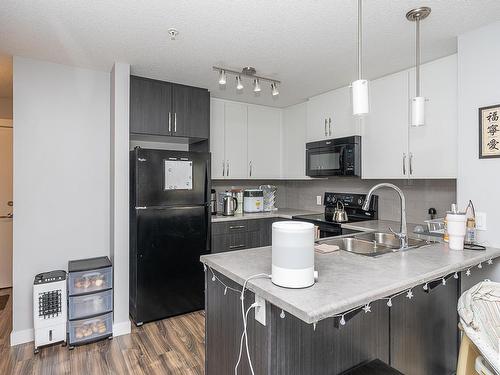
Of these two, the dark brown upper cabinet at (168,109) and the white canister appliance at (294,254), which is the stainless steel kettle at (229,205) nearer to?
the dark brown upper cabinet at (168,109)

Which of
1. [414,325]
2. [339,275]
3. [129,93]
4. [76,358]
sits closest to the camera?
[339,275]

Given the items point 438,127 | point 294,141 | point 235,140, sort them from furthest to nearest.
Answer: point 294,141, point 235,140, point 438,127

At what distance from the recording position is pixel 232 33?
200 cm

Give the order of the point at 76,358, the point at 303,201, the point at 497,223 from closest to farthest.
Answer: the point at 497,223 < the point at 76,358 < the point at 303,201

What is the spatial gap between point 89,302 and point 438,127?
125 inches

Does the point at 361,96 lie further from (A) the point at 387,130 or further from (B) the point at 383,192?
(B) the point at 383,192

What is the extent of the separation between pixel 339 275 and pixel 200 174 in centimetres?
193

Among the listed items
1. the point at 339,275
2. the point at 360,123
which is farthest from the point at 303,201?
the point at 339,275

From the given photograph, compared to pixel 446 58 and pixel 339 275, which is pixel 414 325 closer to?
pixel 339 275

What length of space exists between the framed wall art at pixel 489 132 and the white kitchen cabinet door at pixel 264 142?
241cm

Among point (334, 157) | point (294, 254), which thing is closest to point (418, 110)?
point (294, 254)

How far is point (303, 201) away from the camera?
4195mm

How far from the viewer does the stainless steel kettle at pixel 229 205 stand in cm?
351

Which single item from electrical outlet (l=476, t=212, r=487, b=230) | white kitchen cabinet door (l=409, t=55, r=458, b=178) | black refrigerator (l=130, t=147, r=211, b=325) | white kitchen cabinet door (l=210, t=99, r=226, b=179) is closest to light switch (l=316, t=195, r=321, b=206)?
white kitchen cabinet door (l=210, t=99, r=226, b=179)
